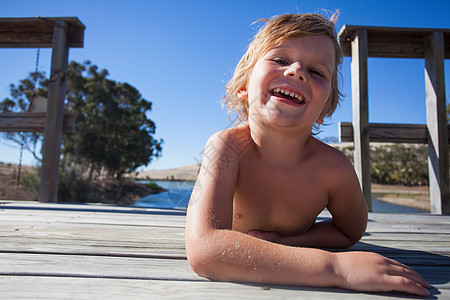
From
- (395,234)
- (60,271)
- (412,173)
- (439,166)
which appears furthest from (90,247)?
(412,173)

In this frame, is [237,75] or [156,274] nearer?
[156,274]

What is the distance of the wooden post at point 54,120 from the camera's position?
11.4 feet

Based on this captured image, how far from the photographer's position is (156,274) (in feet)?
3.15

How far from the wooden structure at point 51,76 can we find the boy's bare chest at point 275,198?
9.91 ft

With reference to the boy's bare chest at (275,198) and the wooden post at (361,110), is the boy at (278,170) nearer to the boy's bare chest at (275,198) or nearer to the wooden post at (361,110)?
the boy's bare chest at (275,198)

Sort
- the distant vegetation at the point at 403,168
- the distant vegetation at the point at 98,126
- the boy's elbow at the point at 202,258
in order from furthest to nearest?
1. the distant vegetation at the point at 403,168
2. the distant vegetation at the point at 98,126
3. the boy's elbow at the point at 202,258

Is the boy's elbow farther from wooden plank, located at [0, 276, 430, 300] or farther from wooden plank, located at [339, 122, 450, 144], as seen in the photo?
wooden plank, located at [339, 122, 450, 144]

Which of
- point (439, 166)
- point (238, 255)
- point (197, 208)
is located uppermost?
point (439, 166)

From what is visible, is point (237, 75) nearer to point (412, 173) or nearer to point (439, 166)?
point (439, 166)

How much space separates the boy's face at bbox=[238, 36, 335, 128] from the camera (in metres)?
1.20

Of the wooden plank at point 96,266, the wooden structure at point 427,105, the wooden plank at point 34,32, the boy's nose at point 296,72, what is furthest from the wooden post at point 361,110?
the wooden plank at point 34,32

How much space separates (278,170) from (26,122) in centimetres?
353

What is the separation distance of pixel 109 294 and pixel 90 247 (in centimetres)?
62

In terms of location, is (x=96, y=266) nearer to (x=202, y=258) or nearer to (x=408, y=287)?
(x=202, y=258)
